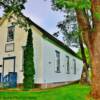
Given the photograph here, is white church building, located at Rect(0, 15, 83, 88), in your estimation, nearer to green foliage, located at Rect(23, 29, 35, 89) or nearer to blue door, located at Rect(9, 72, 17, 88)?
blue door, located at Rect(9, 72, 17, 88)

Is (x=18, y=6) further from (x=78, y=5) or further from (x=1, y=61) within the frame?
(x=78, y=5)

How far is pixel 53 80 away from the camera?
3152cm

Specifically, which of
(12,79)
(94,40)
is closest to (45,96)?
(94,40)

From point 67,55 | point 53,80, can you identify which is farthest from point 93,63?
point 67,55

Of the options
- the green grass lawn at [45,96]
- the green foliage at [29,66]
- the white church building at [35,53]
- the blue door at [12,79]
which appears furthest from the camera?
the blue door at [12,79]

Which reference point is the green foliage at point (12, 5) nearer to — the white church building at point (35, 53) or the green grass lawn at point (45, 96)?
the white church building at point (35, 53)

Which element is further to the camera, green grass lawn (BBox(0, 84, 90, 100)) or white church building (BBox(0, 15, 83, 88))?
white church building (BBox(0, 15, 83, 88))

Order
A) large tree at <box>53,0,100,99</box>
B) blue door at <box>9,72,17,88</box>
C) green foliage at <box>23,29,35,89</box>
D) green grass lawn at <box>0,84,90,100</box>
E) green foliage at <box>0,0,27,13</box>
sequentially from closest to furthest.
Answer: large tree at <box>53,0,100,99</box> < green grass lawn at <box>0,84,90,100</box> < green foliage at <box>0,0,27,13</box> < green foliage at <box>23,29,35,89</box> < blue door at <box>9,72,17,88</box>

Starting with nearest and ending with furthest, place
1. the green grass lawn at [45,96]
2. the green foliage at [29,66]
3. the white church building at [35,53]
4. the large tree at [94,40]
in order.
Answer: the large tree at [94,40], the green grass lawn at [45,96], the green foliage at [29,66], the white church building at [35,53]

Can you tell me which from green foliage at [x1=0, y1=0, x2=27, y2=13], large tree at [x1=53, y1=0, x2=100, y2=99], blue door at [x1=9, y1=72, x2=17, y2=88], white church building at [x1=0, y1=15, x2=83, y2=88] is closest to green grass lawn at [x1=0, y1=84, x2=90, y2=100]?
large tree at [x1=53, y1=0, x2=100, y2=99]

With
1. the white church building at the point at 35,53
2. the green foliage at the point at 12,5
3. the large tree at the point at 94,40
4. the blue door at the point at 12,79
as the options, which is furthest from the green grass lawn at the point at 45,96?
the blue door at the point at 12,79

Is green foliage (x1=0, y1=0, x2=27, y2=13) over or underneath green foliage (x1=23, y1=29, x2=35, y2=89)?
over

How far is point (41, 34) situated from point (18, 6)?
260 inches

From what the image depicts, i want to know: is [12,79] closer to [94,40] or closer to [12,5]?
[12,5]
